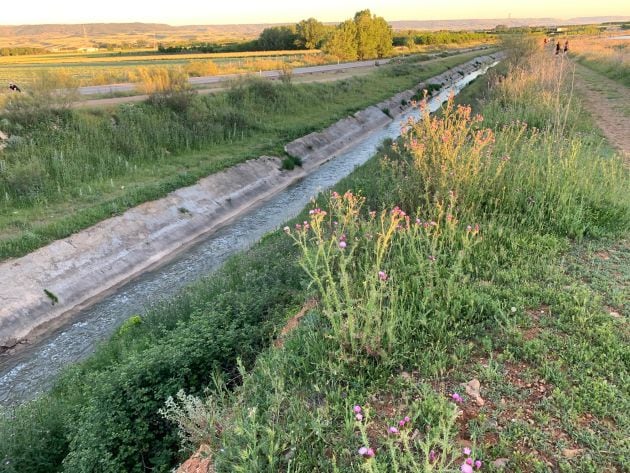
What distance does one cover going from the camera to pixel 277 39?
Result: 8612 centimetres

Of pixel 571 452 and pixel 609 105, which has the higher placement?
pixel 571 452

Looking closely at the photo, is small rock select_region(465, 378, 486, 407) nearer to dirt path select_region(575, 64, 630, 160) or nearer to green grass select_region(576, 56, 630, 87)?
dirt path select_region(575, 64, 630, 160)

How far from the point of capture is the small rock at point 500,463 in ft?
9.68

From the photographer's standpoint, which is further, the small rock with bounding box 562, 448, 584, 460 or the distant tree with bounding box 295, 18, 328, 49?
the distant tree with bounding box 295, 18, 328, 49

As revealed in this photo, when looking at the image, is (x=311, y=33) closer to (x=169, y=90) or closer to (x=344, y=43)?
(x=344, y=43)

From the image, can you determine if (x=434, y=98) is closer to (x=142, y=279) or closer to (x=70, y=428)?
(x=142, y=279)

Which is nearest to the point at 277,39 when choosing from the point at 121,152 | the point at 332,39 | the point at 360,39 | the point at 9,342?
the point at 360,39

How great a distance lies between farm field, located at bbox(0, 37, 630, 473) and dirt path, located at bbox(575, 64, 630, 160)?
679 cm

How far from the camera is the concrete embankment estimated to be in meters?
9.43

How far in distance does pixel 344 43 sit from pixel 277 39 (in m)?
24.3

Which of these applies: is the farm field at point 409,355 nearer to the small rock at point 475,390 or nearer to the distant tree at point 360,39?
the small rock at point 475,390

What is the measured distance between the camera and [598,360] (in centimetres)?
376

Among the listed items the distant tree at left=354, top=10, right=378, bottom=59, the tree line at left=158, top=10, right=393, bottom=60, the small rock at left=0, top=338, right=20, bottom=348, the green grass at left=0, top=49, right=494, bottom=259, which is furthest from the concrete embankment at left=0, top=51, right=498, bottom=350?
the distant tree at left=354, top=10, right=378, bottom=59

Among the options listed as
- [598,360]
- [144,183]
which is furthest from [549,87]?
[598,360]
